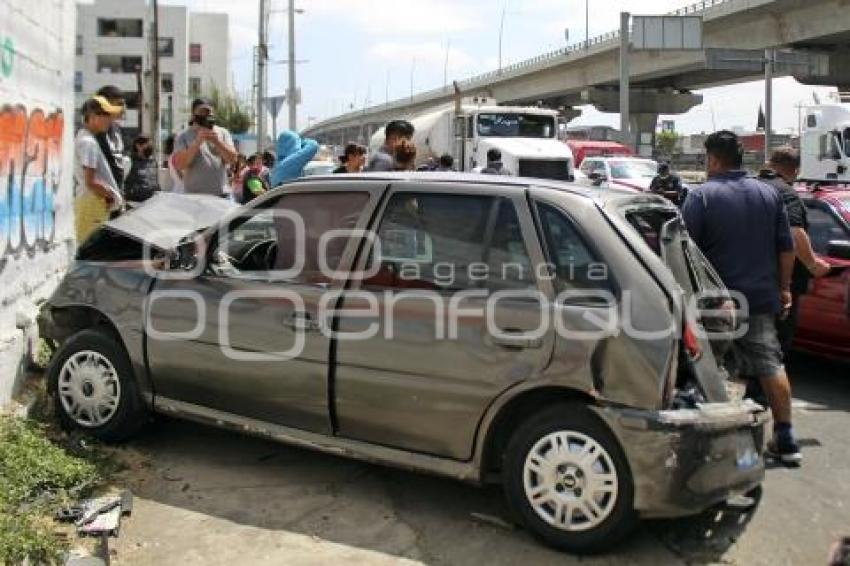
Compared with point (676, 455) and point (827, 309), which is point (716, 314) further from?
point (827, 309)

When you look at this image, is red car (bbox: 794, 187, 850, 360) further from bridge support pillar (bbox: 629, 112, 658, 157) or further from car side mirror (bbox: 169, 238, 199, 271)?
bridge support pillar (bbox: 629, 112, 658, 157)

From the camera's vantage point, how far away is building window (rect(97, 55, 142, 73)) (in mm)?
77250

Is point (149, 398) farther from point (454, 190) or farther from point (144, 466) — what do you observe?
point (454, 190)

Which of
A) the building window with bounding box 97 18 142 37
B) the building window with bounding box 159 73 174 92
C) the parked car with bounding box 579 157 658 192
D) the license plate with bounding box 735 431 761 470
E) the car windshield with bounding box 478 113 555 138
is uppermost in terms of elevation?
the building window with bounding box 97 18 142 37

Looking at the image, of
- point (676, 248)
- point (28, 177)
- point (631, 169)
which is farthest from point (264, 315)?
point (631, 169)

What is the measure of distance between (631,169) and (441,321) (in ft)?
73.6

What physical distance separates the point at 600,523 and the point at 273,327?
1.87 meters

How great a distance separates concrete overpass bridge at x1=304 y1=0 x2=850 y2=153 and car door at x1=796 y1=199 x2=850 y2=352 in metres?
23.3

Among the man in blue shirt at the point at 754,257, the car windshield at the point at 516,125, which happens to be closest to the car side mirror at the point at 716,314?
the man in blue shirt at the point at 754,257

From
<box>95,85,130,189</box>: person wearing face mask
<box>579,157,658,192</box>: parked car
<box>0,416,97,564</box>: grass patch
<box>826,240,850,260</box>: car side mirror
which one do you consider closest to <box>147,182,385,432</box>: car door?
<box>0,416,97,564</box>: grass patch

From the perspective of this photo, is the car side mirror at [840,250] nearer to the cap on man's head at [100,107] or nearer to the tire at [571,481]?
the tire at [571,481]

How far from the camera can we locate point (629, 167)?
25812mm

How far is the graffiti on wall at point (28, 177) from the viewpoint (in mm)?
5922

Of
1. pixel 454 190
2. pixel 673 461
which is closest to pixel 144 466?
pixel 454 190
